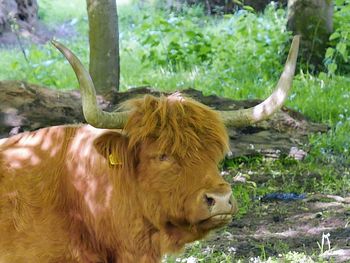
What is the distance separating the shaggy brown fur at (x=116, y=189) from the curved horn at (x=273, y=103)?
7.8 inches

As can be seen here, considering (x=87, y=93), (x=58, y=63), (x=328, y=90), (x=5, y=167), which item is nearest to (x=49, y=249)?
(x=5, y=167)

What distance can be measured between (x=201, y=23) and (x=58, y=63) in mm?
6349

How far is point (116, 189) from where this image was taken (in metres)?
4.54

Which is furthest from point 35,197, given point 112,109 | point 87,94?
point 112,109

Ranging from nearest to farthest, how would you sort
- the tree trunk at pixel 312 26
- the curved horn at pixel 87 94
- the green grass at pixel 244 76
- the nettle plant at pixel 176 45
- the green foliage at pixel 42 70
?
the curved horn at pixel 87 94
the green grass at pixel 244 76
the tree trunk at pixel 312 26
the green foliage at pixel 42 70
the nettle plant at pixel 176 45

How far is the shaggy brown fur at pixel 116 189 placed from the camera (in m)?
4.38

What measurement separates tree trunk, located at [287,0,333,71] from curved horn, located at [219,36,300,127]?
6967 mm

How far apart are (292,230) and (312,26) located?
587 cm

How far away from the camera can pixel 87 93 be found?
168 inches

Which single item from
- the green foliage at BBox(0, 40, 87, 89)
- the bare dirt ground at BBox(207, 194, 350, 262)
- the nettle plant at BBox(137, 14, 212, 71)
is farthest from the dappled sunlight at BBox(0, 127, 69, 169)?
the nettle plant at BBox(137, 14, 212, 71)

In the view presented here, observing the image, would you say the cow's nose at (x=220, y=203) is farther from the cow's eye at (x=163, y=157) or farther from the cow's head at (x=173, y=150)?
the cow's eye at (x=163, y=157)

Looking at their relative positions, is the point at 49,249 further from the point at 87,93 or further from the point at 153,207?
the point at 87,93

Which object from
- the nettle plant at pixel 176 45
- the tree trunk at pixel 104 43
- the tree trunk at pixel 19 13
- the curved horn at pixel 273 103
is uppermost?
the curved horn at pixel 273 103

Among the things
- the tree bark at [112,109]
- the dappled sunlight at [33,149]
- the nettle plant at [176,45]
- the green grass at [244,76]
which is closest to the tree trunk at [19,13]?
the green grass at [244,76]
